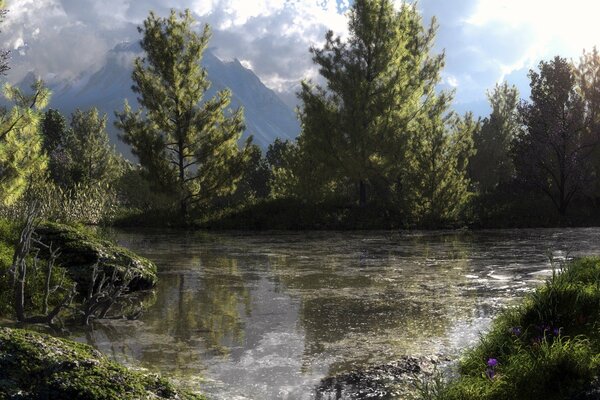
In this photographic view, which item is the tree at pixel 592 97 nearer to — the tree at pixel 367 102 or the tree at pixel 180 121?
the tree at pixel 367 102

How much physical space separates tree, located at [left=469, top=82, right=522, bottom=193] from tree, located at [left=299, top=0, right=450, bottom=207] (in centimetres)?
1314

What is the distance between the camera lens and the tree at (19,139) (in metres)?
12.3

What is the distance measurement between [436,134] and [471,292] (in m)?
16.2

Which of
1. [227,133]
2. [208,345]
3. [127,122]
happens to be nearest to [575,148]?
[227,133]

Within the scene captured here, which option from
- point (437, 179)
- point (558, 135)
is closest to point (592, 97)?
point (558, 135)

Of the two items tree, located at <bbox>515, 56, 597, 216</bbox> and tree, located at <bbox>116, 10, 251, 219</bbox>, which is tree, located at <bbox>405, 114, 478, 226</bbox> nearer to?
tree, located at <bbox>515, 56, 597, 216</bbox>

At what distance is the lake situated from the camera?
17.4ft

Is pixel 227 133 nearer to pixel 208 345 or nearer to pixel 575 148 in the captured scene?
pixel 575 148

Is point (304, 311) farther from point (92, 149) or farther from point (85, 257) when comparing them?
point (92, 149)

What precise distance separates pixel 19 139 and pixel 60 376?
11.6m

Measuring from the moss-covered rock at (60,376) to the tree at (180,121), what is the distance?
24225 mm

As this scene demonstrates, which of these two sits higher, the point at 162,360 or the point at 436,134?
the point at 436,134

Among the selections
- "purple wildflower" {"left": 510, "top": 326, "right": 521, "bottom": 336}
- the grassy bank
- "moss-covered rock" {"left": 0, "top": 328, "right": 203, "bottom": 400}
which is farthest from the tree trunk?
"moss-covered rock" {"left": 0, "top": 328, "right": 203, "bottom": 400}

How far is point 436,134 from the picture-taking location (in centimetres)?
2416
